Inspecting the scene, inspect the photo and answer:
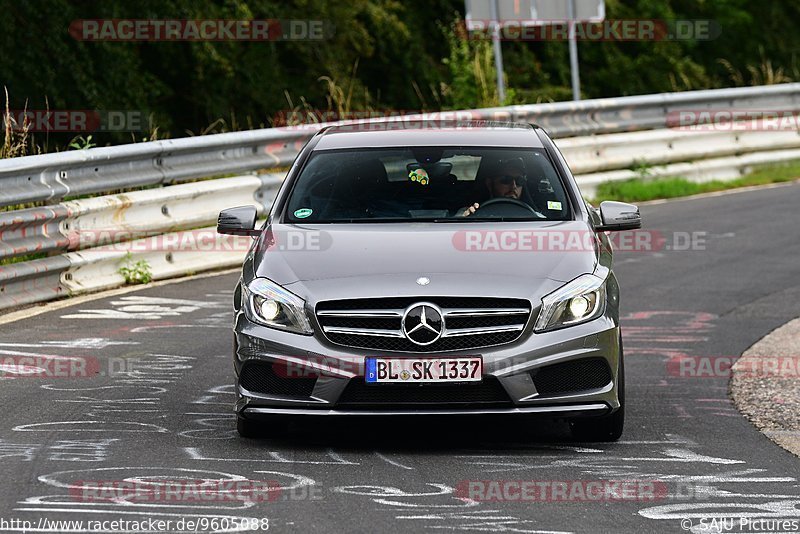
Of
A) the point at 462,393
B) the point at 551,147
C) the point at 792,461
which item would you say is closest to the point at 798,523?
the point at 792,461

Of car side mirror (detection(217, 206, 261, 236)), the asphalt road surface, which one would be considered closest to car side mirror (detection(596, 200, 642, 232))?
the asphalt road surface

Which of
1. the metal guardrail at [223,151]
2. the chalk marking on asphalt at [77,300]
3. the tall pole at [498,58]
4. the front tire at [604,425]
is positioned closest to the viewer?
the front tire at [604,425]

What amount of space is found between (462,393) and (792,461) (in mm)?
1569

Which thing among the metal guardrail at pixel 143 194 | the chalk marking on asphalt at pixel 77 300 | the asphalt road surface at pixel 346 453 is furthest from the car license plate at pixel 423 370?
the metal guardrail at pixel 143 194

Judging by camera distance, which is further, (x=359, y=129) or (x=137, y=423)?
(x=359, y=129)

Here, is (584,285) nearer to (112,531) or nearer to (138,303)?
(112,531)

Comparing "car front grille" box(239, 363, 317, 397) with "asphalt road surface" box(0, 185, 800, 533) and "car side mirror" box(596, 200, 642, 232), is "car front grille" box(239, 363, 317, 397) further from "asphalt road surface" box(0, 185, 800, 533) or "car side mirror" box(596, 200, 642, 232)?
"car side mirror" box(596, 200, 642, 232)

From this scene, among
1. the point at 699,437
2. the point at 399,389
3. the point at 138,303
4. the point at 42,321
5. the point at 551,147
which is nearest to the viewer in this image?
the point at 399,389

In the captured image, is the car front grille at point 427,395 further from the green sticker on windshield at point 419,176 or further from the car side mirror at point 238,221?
the green sticker on windshield at point 419,176

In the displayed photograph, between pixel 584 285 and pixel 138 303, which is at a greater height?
pixel 584 285

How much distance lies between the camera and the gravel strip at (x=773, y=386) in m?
8.70

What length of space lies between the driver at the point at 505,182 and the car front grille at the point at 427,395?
151cm

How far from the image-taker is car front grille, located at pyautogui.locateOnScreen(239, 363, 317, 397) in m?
7.84

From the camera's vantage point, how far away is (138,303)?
1286 cm
